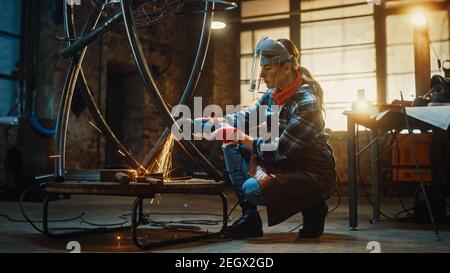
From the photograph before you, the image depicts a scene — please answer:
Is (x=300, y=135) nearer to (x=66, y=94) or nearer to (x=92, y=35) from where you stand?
(x=92, y=35)

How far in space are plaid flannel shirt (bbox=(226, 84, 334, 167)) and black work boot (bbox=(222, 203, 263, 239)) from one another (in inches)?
12.4

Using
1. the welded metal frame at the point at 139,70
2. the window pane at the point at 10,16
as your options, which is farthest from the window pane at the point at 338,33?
the welded metal frame at the point at 139,70

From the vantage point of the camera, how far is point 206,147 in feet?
27.2

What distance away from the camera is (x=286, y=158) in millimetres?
2734

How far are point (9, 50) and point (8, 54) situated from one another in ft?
0.20

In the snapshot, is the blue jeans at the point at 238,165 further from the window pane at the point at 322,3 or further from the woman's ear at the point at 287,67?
the window pane at the point at 322,3

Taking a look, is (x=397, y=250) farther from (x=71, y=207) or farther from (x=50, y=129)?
(x=50, y=129)

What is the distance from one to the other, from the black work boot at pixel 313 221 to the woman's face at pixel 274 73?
734mm

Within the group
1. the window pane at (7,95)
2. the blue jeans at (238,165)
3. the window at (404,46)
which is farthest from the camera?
the window at (404,46)

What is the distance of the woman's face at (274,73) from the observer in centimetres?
281

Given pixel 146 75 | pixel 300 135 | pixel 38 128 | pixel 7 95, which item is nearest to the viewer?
pixel 146 75

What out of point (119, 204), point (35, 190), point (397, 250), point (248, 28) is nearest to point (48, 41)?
point (35, 190)

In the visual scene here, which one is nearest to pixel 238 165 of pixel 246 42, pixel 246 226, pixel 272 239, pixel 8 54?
pixel 246 226

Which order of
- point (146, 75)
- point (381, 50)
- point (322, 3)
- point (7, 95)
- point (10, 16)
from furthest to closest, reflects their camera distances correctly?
point (322, 3), point (381, 50), point (10, 16), point (7, 95), point (146, 75)
